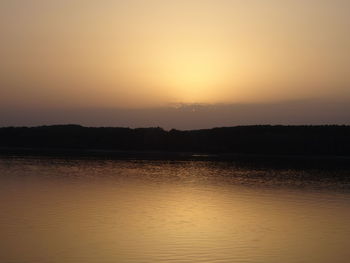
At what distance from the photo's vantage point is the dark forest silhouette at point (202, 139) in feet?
270

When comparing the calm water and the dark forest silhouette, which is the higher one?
the dark forest silhouette

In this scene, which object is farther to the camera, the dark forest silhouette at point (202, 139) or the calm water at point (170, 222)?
the dark forest silhouette at point (202, 139)

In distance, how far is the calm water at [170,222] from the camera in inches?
507

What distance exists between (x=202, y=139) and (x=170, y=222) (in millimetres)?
74458

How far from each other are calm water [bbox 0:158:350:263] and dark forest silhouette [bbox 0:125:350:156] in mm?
53259

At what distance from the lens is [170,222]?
16938 millimetres

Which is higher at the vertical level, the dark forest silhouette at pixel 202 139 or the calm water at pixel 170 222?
the dark forest silhouette at pixel 202 139

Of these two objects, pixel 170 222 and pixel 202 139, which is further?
pixel 202 139

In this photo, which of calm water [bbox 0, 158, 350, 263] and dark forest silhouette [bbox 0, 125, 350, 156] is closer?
calm water [bbox 0, 158, 350, 263]

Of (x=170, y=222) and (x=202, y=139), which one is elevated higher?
(x=202, y=139)

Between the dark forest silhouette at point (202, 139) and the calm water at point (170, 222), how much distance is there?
Answer: 175 ft

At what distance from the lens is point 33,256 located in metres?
12.1

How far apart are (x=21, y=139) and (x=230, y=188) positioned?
80480 mm

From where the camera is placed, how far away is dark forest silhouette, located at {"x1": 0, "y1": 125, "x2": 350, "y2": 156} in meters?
82.4
